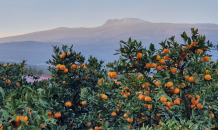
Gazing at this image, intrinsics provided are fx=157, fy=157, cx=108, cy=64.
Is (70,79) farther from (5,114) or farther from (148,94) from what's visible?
(5,114)

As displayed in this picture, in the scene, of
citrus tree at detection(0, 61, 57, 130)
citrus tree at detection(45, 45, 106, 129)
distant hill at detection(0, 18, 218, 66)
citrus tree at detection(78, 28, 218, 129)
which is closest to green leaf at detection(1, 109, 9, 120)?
citrus tree at detection(0, 61, 57, 130)

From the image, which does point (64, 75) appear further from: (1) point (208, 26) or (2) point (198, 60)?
(1) point (208, 26)

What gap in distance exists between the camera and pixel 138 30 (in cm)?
4628

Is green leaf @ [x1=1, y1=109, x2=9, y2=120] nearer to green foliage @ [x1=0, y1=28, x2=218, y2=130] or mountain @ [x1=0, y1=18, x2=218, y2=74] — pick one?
green foliage @ [x1=0, y1=28, x2=218, y2=130]

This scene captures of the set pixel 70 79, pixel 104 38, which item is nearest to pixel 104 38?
pixel 104 38

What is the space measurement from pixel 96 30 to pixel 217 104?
47561 mm

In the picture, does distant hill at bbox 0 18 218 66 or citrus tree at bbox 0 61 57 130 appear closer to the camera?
citrus tree at bbox 0 61 57 130

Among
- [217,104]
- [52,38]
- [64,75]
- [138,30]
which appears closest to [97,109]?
[64,75]

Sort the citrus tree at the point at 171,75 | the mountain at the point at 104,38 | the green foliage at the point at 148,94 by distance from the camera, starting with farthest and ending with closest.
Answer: the mountain at the point at 104,38 < the citrus tree at the point at 171,75 < the green foliage at the point at 148,94

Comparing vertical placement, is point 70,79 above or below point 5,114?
below

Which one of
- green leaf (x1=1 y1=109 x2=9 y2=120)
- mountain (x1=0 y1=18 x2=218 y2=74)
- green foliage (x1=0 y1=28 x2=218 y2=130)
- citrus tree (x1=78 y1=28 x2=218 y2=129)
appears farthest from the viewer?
mountain (x1=0 y1=18 x2=218 y2=74)

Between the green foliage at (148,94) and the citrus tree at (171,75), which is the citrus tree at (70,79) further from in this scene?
the citrus tree at (171,75)

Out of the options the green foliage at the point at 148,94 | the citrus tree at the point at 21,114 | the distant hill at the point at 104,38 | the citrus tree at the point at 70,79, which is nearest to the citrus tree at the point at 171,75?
the green foliage at the point at 148,94

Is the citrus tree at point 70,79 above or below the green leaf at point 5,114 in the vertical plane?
below
